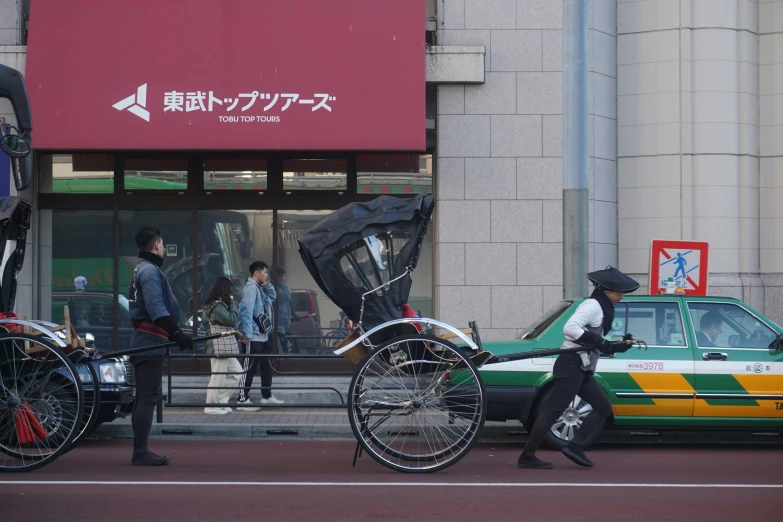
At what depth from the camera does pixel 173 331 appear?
29.2ft

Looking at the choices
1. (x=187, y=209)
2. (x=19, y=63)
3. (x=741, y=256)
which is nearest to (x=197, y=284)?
(x=187, y=209)

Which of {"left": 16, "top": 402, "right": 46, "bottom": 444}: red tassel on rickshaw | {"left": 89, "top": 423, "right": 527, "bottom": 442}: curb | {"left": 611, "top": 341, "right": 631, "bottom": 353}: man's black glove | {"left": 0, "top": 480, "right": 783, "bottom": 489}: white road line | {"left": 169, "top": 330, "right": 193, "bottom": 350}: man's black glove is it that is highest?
{"left": 169, "top": 330, "right": 193, "bottom": 350}: man's black glove

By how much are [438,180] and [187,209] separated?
3.87 meters

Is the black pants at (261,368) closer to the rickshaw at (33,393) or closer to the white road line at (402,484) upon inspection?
the rickshaw at (33,393)

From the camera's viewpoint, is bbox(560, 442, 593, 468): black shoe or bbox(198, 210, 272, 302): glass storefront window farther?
bbox(198, 210, 272, 302): glass storefront window

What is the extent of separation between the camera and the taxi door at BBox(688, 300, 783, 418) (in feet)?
34.8

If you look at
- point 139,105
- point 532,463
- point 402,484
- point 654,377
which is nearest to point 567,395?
point 532,463

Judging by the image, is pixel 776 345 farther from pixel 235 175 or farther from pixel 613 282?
pixel 235 175

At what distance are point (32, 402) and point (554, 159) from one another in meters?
9.30

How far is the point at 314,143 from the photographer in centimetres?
1461

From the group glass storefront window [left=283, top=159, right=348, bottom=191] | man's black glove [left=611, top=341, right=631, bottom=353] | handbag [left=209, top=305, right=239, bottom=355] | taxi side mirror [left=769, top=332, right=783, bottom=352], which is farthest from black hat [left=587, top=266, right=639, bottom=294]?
glass storefront window [left=283, top=159, right=348, bottom=191]

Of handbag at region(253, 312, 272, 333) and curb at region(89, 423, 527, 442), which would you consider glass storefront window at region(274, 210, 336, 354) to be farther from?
curb at region(89, 423, 527, 442)

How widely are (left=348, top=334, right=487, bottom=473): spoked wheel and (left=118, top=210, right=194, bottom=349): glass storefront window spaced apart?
25.7 ft

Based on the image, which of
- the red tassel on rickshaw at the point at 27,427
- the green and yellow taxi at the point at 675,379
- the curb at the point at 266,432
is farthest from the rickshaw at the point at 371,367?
the curb at the point at 266,432
